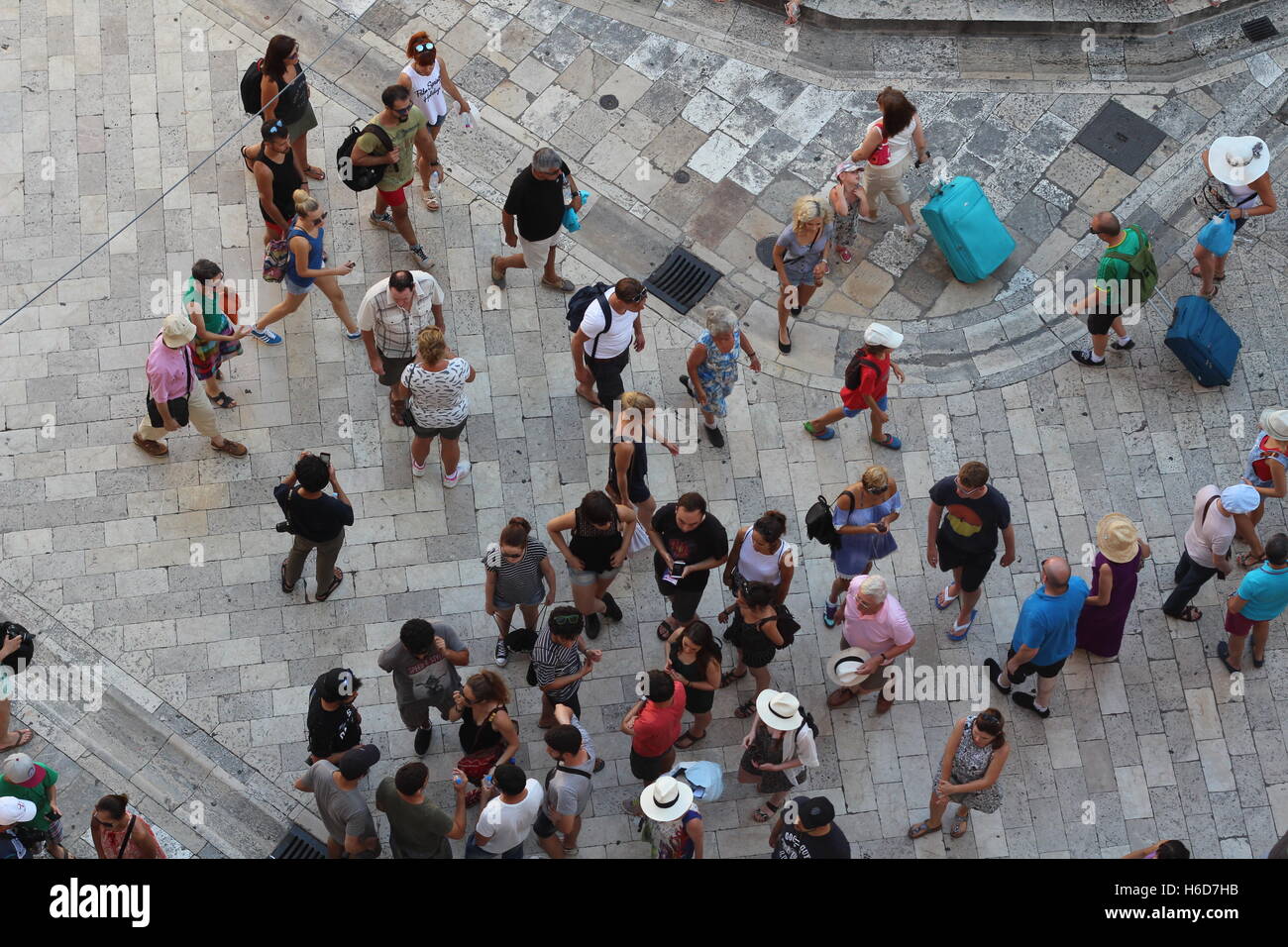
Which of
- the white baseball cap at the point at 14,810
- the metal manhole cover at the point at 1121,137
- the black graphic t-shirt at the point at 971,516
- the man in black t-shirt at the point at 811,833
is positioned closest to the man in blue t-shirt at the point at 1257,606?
the black graphic t-shirt at the point at 971,516

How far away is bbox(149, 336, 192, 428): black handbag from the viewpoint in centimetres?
1127

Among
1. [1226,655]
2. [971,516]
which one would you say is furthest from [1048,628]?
[1226,655]

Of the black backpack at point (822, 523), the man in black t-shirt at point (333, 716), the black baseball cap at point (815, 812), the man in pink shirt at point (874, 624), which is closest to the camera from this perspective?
the black baseball cap at point (815, 812)

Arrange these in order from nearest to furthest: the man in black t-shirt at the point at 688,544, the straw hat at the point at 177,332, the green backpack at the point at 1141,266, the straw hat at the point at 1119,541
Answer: the man in black t-shirt at the point at 688,544 → the straw hat at the point at 1119,541 → the straw hat at the point at 177,332 → the green backpack at the point at 1141,266

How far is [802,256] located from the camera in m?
12.3

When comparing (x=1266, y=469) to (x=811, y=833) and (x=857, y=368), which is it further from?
(x=811, y=833)

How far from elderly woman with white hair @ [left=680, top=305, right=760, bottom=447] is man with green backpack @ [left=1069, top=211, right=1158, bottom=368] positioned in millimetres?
3007

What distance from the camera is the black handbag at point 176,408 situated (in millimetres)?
11273

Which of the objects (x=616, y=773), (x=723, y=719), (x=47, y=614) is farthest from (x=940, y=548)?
(x=47, y=614)

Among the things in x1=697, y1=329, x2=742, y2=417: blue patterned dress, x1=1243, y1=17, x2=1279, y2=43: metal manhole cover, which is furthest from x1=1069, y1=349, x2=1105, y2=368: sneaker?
x1=1243, y1=17, x2=1279, y2=43: metal manhole cover

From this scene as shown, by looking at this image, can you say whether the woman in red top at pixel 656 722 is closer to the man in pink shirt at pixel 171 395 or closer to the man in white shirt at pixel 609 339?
the man in white shirt at pixel 609 339

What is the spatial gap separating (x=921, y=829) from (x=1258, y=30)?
9.36m

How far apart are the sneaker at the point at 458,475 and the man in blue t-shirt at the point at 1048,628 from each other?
→ 4558mm

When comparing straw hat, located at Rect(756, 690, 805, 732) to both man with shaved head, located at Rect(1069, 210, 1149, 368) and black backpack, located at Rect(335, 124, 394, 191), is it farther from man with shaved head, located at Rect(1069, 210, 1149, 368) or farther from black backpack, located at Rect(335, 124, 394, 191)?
black backpack, located at Rect(335, 124, 394, 191)
